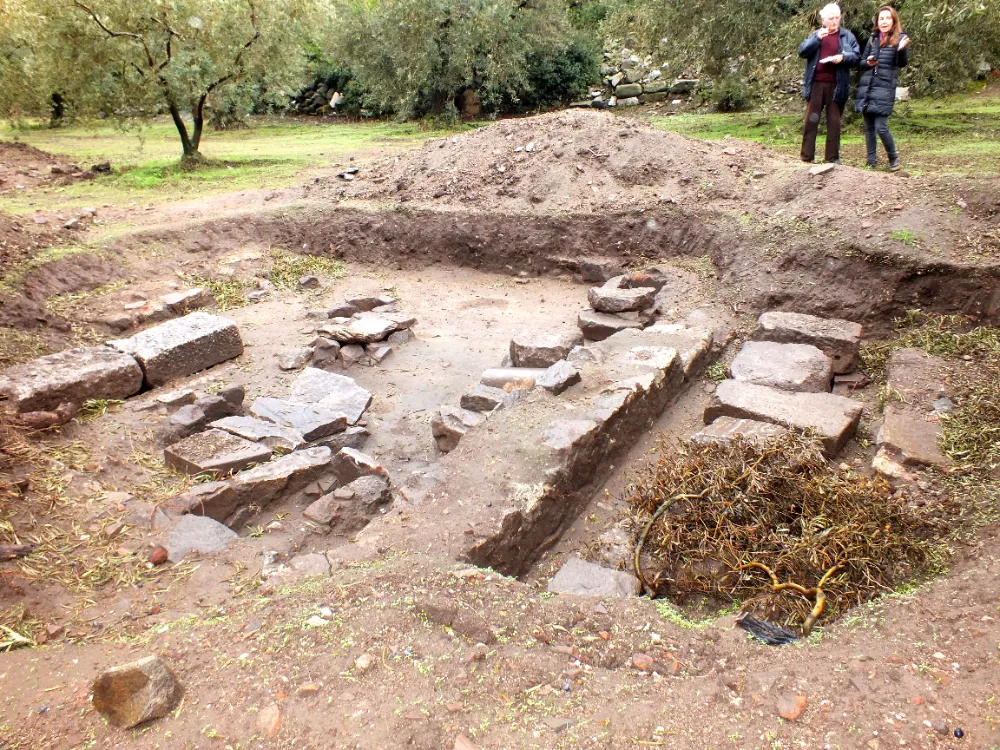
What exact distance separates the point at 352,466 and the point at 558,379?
1.54 metres

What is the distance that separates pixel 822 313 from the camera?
6238 mm

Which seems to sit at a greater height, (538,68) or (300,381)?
(538,68)

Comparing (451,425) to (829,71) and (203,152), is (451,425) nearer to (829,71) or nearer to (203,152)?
(829,71)

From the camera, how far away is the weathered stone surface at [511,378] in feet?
18.4

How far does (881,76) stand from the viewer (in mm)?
7797

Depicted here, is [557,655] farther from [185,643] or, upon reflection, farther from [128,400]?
[128,400]

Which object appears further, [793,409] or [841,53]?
[841,53]

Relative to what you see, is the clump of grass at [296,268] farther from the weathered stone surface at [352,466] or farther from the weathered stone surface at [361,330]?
the weathered stone surface at [352,466]

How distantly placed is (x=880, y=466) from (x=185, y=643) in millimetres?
3622

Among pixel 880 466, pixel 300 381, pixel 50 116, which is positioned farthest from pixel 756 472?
pixel 50 116

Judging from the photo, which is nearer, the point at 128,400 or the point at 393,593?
the point at 393,593

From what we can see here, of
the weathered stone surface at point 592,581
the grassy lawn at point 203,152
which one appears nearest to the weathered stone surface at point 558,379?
the weathered stone surface at point 592,581

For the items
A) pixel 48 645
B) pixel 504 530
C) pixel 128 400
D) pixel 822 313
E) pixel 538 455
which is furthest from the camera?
pixel 822 313

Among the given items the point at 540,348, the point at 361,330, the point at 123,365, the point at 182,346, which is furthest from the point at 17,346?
the point at 540,348
